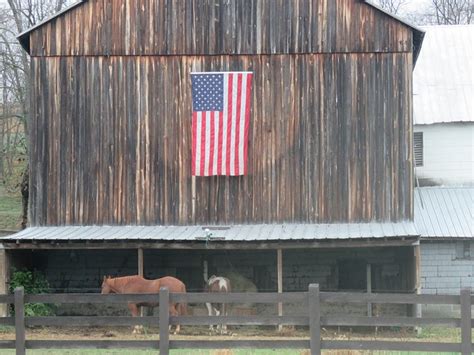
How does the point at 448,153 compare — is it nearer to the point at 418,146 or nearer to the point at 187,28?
the point at 418,146

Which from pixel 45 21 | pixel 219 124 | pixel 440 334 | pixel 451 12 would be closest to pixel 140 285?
pixel 219 124

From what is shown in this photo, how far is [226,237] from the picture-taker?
25875 mm

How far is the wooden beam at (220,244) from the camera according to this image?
82.9 ft

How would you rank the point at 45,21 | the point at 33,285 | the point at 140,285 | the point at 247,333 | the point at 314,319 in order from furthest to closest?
1. the point at 45,21
2. the point at 33,285
3. the point at 140,285
4. the point at 247,333
5. the point at 314,319

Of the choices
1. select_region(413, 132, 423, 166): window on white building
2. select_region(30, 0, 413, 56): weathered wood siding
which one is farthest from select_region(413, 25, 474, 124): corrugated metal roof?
select_region(30, 0, 413, 56): weathered wood siding

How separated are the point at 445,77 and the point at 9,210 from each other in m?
28.9

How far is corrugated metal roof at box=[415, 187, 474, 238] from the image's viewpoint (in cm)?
3036

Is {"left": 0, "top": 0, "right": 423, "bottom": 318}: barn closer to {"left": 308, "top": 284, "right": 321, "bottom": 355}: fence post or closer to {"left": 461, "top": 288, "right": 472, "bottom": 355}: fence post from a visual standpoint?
{"left": 308, "top": 284, "right": 321, "bottom": 355}: fence post

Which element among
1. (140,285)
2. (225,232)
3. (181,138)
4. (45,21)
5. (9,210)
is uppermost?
(45,21)

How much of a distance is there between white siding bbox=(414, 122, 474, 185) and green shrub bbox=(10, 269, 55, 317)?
1396 centimetres

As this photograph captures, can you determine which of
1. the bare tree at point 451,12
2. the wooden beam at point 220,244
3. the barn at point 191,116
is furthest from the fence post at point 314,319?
the bare tree at point 451,12

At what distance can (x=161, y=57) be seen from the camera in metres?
27.8

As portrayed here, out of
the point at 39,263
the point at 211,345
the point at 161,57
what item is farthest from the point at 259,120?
the point at 211,345

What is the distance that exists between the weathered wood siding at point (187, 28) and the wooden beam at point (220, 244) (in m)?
5.60
